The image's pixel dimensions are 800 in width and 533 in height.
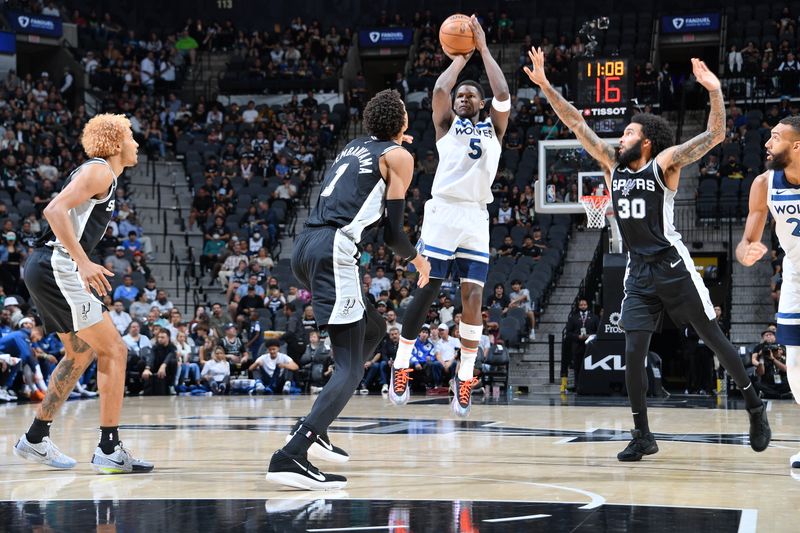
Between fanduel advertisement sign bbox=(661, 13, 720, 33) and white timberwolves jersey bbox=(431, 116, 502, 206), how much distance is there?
21.4 metres

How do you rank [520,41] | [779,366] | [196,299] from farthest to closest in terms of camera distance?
[520,41] < [196,299] < [779,366]

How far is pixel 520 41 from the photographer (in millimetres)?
28281

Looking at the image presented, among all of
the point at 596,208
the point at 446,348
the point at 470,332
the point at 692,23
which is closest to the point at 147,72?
the point at 692,23

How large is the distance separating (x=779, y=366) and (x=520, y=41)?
15829 millimetres

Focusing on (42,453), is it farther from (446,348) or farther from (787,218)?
(446,348)

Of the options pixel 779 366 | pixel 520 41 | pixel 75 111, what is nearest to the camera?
pixel 779 366

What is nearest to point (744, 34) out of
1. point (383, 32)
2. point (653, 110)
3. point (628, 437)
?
point (653, 110)

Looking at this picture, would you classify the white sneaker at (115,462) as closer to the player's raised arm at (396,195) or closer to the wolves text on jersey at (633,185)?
the player's raised arm at (396,195)

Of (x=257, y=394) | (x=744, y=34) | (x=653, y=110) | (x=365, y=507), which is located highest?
Result: (x=744, y=34)

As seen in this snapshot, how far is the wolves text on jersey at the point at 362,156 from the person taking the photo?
19.3 ft

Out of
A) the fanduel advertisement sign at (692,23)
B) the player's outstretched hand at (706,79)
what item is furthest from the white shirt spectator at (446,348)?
the fanduel advertisement sign at (692,23)

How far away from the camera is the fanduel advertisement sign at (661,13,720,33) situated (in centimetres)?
2684

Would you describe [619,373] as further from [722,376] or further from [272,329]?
[272,329]

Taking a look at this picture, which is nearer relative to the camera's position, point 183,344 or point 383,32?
point 183,344
